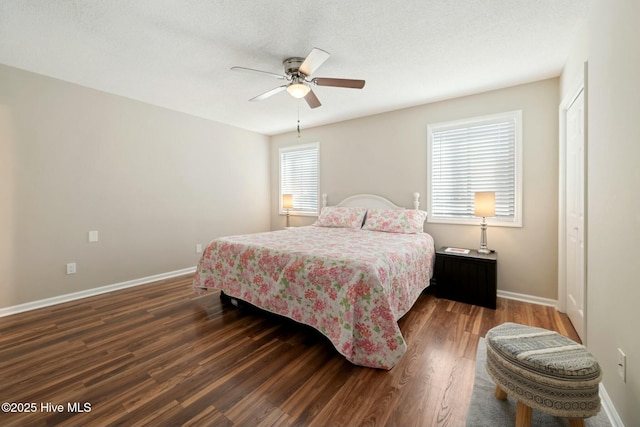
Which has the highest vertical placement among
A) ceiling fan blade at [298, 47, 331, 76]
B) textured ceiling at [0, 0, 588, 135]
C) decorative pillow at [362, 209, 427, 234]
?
textured ceiling at [0, 0, 588, 135]

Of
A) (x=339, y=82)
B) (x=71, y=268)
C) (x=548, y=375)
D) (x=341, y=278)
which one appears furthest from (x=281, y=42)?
(x=71, y=268)

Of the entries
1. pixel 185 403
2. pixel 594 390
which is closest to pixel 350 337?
pixel 185 403

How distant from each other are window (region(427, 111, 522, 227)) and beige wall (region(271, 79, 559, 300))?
0.29 feet

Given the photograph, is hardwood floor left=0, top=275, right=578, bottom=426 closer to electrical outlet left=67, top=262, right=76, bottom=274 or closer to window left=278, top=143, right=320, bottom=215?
electrical outlet left=67, top=262, right=76, bottom=274

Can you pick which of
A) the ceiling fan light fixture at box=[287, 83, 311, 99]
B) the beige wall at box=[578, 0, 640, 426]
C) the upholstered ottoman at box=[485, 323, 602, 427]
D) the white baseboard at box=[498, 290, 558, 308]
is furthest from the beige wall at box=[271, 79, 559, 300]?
the upholstered ottoman at box=[485, 323, 602, 427]

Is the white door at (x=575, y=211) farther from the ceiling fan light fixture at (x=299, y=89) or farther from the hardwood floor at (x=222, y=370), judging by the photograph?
the ceiling fan light fixture at (x=299, y=89)

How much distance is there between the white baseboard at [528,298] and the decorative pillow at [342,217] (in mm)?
1997

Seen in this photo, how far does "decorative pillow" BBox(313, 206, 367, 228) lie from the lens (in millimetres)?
4088

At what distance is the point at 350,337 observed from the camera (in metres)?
1.89

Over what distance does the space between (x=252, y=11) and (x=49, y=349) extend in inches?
120

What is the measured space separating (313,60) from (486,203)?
2.41 m

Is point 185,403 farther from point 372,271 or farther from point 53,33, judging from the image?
point 53,33

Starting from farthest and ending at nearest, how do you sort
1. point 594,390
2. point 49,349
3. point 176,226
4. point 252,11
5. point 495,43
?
point 176,226 → point 495,43 → point 49,349 → point 252,11 → point 594,390

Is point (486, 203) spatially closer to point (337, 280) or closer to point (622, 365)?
point (622, 365)
